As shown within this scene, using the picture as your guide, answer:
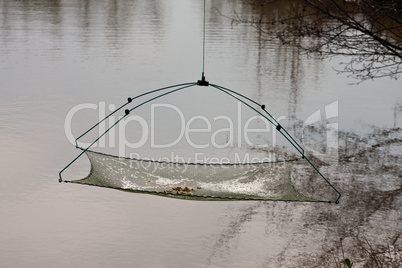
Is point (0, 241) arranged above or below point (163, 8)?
below

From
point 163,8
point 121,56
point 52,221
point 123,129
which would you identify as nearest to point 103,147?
point 123,129

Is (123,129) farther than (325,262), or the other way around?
(123,129)

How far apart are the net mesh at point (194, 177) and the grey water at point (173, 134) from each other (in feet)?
0.97

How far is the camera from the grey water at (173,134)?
4898mm

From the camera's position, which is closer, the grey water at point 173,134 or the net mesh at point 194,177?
the grey water at point 173,134

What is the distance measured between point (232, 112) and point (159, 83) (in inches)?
75.2

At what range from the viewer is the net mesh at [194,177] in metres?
5.18

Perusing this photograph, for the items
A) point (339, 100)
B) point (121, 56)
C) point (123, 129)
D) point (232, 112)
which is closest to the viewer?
point (123, 129)

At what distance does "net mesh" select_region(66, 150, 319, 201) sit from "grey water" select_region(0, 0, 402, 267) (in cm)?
30

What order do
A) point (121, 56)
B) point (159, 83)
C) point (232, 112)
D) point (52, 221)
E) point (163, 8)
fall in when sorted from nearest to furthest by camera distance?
point (52, 221) < point (232, 112) < point (159, 83) < point (121, 56) < point (163, 8)

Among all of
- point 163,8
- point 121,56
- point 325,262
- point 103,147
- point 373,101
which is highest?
point 163,8

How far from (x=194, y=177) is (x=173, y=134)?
217cm

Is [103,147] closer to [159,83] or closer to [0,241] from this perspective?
[0,241]

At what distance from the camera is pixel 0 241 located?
5012 millimetres
